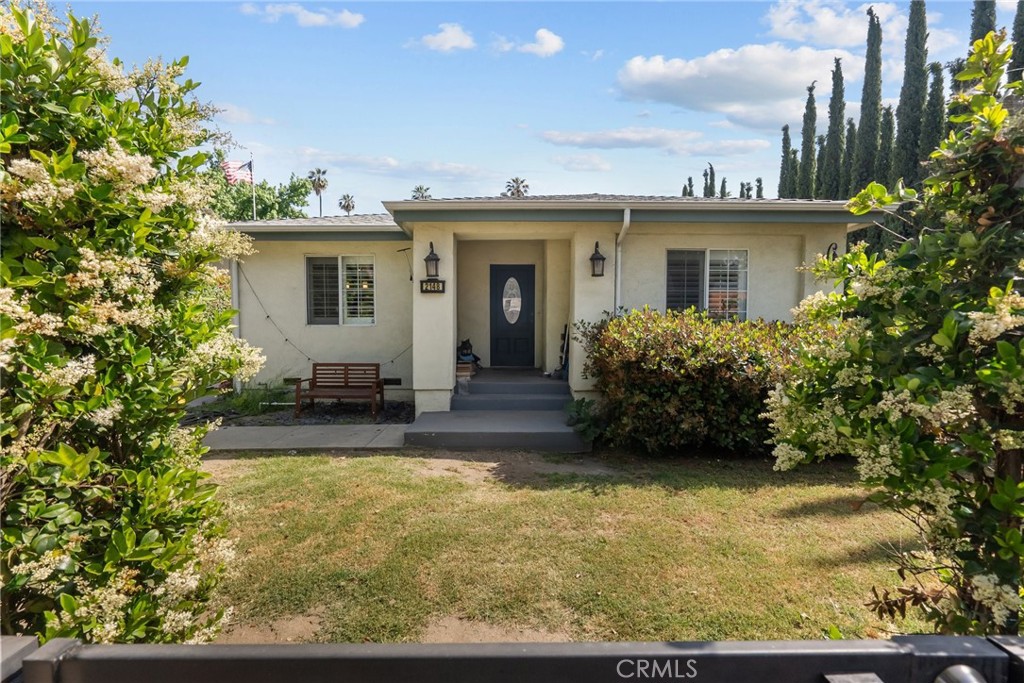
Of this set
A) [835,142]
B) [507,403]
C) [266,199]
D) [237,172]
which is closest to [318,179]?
[266,199]

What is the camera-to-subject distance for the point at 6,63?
1769mm

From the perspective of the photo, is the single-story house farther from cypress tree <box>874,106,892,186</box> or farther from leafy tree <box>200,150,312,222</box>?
cypress tree <box>874,106,892,186</box>

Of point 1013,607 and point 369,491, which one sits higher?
point 1013,607

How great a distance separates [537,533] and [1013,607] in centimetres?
332

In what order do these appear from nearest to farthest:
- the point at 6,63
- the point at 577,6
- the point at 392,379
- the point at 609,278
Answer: the point at 6,63, the point at 577,6, the point at 609,278, the point at 392,379

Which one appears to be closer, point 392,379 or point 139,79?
→ point 139,79

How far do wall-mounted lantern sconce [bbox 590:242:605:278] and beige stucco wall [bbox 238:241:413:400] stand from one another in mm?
3912

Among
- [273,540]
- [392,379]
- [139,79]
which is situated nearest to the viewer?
[139,79]

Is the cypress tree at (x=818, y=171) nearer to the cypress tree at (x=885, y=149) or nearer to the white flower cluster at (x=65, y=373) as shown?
the cypress tree at (x=885, y=149)

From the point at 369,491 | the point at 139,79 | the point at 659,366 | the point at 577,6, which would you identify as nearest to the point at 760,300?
the point at 659,366

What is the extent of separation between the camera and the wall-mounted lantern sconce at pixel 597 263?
8445mm

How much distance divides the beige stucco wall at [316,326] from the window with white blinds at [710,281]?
17.0ft

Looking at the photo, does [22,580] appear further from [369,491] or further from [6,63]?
[369,491]

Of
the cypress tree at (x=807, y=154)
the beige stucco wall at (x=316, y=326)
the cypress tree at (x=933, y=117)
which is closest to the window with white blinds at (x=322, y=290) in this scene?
the beige stucco wall at (x=316, y=326)
